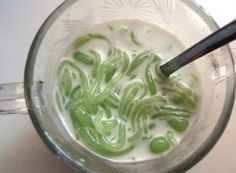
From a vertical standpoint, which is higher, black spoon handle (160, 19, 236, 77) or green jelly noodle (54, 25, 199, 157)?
black spoon handle (160, 19, 236, 77)

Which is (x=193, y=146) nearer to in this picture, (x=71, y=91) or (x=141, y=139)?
(x=141, y=139)

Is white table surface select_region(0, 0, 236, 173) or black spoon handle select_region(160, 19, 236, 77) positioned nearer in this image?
black spoon handle select_region(160, 19, 236, 77)

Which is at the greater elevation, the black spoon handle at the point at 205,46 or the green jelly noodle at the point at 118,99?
the black spoon handle at the point at 205,46

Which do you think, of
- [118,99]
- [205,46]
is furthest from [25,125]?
[205,46]

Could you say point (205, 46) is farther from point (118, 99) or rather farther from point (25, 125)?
point (25, 125)

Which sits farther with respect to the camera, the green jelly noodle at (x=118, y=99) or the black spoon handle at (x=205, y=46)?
the green jelly noodle at (x=118, y=99)
